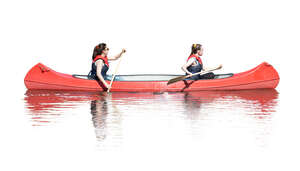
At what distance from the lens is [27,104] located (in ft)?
30.1

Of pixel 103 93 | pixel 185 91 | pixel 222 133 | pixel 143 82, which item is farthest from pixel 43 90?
pixel 222 133

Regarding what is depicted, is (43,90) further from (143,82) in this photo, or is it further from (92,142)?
(92,142)

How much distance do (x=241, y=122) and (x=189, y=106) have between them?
56.4 inches

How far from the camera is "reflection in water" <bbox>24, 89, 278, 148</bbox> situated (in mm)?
7430

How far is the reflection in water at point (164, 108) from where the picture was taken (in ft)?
24.4

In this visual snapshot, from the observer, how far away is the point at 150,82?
34.5 feet

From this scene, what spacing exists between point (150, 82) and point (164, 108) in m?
1.87

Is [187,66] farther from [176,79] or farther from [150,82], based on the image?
[150,82]

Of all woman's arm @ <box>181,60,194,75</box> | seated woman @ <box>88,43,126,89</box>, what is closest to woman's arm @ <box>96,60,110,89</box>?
seated woman @ <box>88,43,126,89</box>

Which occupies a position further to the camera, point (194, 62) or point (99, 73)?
point (194, 62)

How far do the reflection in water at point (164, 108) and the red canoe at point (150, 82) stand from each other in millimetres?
244

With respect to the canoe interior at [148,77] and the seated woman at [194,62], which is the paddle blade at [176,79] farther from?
the canoe interior at [148,77]

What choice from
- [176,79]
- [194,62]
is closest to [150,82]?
[176,79]

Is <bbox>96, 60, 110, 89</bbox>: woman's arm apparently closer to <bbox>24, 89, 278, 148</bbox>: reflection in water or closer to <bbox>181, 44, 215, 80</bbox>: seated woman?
<bbox>24, 89, 278, 148</bbox>: reflection in water
